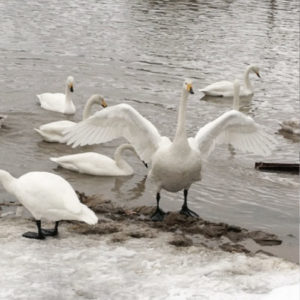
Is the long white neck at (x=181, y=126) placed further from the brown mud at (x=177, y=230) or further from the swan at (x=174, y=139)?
the brown mud at (x=177, y=230)

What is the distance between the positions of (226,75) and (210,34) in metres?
6.11

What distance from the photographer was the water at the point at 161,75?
34.5ft

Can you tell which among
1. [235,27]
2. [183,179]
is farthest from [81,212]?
[235,27]

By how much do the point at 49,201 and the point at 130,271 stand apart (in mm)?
1359

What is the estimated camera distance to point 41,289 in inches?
249

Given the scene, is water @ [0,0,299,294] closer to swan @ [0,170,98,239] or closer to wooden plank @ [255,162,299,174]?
wooden plank @ [255,162,299,174]

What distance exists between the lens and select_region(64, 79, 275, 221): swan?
8891 mm

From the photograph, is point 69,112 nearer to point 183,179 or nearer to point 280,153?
point 280,153

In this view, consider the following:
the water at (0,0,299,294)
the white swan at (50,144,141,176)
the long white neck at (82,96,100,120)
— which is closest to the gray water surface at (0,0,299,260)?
the water at (0,0,299,294)

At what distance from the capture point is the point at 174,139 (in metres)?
8.88

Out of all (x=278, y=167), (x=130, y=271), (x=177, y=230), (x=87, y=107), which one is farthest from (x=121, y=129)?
(x=87, y=107)

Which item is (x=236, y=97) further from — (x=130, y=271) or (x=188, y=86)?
(x=130, y=271)

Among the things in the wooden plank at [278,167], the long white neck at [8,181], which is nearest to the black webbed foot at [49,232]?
the long white neck at [8,181]

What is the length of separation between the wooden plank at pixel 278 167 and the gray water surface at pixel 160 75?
0.51ft
